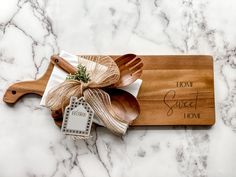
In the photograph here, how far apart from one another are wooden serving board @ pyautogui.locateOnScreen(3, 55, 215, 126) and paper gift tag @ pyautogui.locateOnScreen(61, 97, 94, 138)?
127mm

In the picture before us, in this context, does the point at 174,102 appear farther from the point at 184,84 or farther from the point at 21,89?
the point at 21,89

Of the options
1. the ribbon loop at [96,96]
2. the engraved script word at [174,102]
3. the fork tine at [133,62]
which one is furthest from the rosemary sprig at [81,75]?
the engraved script word at [174,102]

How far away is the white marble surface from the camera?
1197 millimetres

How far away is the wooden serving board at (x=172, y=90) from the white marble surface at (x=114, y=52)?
1.3 inches

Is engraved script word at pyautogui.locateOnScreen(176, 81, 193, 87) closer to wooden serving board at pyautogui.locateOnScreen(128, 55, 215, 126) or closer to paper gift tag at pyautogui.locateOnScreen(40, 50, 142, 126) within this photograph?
wooden serving board at pyautogui.locateOnScreen(128, 55, 215, 126)

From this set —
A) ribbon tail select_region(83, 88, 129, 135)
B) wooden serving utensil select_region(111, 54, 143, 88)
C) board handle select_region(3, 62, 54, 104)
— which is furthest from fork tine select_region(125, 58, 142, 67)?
board handle select_region(3, 62, 54, 104)

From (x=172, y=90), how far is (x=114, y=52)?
218mm

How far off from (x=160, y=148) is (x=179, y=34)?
368 millimetres

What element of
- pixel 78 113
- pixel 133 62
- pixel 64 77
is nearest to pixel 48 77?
pixel 64 77

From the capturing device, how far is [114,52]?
1233 mm

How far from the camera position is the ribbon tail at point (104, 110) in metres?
1.13

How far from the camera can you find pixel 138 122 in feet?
3.88

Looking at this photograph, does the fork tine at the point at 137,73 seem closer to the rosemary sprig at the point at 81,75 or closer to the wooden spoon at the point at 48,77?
the wooden spoon at the point at 48,77

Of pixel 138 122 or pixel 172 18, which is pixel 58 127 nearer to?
pixel 138 122
